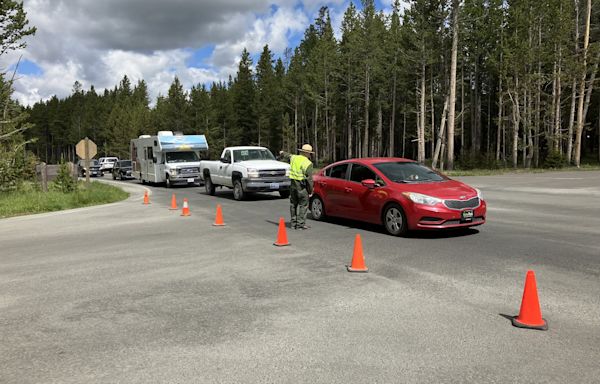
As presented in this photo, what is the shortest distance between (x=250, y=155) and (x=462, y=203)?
39.2ft

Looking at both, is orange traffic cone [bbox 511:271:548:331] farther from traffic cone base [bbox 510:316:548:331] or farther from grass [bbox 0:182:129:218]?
grass [bbox 0:182:129:218]

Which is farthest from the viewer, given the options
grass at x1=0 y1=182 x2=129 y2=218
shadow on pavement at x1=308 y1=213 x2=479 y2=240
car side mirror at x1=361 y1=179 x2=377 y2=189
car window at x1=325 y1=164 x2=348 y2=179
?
grass at x1=0 y1=182 x2=129 y2=218

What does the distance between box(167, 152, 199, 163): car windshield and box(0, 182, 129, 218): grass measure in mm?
5361

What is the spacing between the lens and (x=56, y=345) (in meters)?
4.45

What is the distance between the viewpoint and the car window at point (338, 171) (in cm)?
1183

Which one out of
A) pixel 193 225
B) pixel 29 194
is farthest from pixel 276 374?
pixel 29 194

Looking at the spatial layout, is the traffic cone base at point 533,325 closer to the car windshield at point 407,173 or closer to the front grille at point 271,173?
the car windshield at point 407,173

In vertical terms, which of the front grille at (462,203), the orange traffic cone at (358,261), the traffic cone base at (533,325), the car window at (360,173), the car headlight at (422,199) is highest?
the car window at (360,173)

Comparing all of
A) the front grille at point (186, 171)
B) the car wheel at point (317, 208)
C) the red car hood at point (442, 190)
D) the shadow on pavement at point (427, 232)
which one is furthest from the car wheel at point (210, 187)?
the red car hood at point (442, 190)

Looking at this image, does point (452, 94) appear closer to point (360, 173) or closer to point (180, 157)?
point (180, 157)

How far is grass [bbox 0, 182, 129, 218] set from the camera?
696 inches

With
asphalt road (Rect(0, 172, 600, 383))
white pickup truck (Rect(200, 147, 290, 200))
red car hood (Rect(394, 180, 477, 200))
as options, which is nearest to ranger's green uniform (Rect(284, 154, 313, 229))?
asphalt road (Rect(0, 172, 600, 383))

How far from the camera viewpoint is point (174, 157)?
28547mm

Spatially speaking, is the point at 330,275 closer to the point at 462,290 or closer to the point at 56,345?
the point at 462,290
